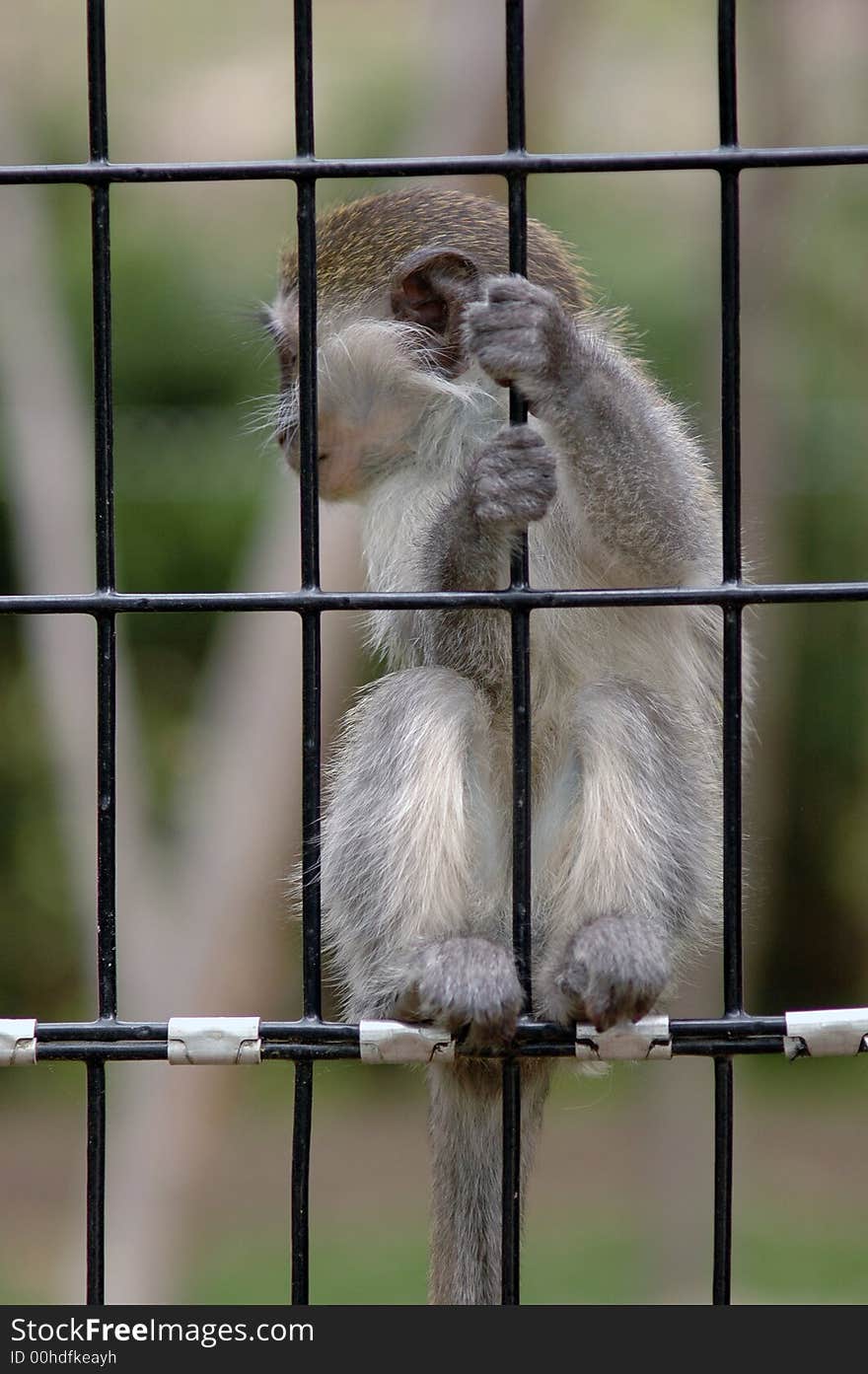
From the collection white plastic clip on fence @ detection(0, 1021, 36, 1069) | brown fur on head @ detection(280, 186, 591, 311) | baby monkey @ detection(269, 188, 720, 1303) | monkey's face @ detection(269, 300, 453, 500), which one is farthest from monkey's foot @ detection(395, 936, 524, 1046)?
brown fur on head @ detection(280, 186, 591, 311)

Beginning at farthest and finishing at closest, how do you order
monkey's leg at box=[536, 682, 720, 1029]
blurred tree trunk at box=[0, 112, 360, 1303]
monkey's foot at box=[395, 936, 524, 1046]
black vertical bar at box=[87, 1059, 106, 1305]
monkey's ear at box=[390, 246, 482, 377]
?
1. blurred tree trunk at box=[0, 112, 360, 1303]
2. monkey's ear at box=[390, 246, 482, 377]
3. monkey's leg at box=[536, 682, 720, 1029]
4. monkey's foot at box=[395, 936, 524, 1046]
5. black vertical bar at box=[87, 1059, 106, 1305]

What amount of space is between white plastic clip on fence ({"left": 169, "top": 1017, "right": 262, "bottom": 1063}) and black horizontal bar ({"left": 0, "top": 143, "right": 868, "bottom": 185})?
121cm

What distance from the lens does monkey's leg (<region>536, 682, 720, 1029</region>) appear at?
2635 mm

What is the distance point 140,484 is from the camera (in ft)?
28.7

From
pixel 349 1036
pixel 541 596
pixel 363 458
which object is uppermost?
pixel 363 458

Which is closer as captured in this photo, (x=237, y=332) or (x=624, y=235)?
(x=237, y=332)

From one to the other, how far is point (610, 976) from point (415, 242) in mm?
1661

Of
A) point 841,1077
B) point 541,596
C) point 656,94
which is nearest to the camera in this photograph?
point 541,596

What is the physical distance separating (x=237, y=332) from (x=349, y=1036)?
2189 millimetres

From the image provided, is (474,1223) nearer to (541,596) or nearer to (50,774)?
(541,596)

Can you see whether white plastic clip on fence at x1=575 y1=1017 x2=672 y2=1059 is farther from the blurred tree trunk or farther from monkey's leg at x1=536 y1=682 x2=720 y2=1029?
the blurred tree trunk

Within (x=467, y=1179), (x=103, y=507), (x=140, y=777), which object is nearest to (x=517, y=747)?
(x=103, y=507)

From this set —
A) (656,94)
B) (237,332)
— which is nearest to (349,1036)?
(237,332)

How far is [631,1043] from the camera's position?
2.40 metres
